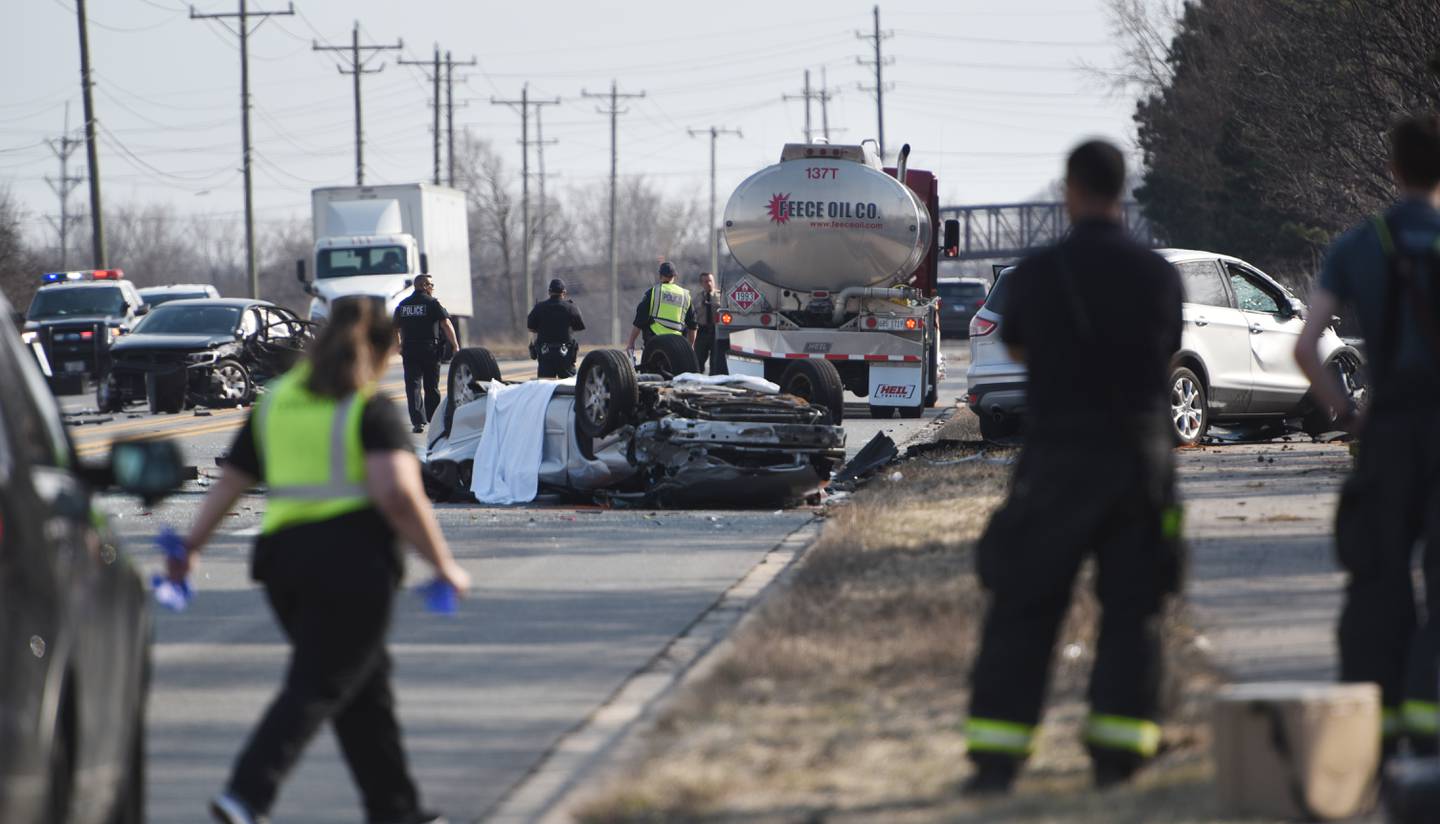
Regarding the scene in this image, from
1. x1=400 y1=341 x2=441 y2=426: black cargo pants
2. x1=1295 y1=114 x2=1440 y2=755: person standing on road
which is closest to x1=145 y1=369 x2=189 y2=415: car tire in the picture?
x1=400 y1=341 x2=441 y2=426: black cargo pants

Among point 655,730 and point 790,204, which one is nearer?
point 655,730

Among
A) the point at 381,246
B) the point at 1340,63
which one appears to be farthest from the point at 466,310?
the point at 1340,63

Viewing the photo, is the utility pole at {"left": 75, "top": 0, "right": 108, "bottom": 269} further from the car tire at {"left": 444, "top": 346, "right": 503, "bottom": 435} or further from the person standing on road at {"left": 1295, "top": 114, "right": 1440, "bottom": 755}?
the person standing on road at {"left": 1295, "top": 114, "right": 1440, "bottom": 755}

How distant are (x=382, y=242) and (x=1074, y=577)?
38051 millimetres

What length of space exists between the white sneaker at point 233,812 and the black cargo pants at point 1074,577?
1.94 meters

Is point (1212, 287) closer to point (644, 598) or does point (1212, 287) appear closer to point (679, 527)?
point (679, 527)

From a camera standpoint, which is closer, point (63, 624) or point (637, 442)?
point (63, 624)

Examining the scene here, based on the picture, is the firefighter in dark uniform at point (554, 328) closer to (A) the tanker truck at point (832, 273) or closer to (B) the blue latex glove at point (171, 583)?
(A) the tanker truck at point (832, 273)

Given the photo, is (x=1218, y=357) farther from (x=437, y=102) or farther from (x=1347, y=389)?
(x=437, y=102)

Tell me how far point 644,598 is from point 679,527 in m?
3.25

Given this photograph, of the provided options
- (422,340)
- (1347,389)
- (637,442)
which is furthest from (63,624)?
(422,340)

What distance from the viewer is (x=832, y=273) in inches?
963

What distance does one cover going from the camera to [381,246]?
42.3 metres

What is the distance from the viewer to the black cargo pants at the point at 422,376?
2238 centimetres
